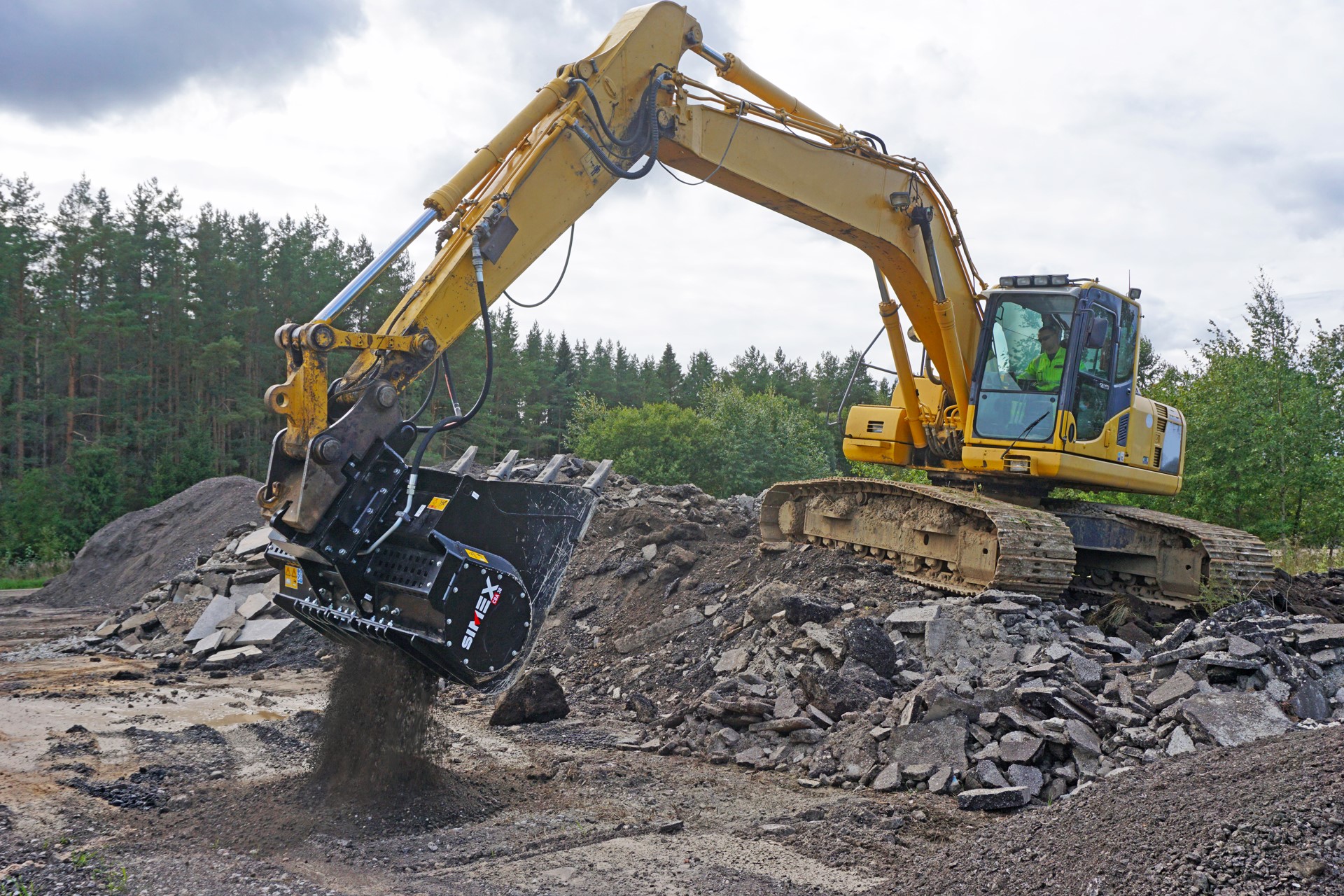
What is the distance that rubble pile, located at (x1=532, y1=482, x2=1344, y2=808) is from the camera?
5766mm

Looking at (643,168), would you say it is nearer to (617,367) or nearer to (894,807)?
(894,807)

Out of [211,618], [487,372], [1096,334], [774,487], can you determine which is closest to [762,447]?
[774,487]

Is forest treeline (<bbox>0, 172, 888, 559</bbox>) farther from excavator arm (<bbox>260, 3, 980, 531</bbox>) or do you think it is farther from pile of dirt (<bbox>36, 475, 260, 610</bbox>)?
excavator arm (<bbox>260, 3, 980, 531</bbox>)

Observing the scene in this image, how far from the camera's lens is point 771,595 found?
812 cm

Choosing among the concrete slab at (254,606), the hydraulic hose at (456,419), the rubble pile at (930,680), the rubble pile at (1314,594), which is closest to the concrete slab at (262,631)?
the concrete slab at (254,606)

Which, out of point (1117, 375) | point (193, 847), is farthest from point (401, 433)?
point (1117, 375)

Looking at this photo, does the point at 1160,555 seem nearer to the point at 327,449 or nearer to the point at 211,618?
the point at 327,449

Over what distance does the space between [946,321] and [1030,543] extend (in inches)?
94.1

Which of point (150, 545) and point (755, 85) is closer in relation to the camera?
point (755, 85)

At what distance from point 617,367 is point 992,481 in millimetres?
60069

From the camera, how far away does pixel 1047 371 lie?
850cm

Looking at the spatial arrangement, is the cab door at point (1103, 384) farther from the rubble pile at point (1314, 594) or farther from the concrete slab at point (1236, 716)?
the concrete slab at point (1236, 716)

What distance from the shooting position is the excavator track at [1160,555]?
8.21 m

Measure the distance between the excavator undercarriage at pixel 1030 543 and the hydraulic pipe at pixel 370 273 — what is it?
15.7 ft
